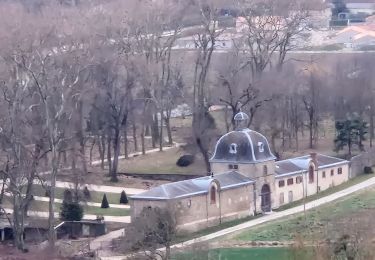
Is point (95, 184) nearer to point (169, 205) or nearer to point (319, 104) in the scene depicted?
point (169, 205)

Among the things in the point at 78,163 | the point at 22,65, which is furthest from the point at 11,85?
the point at 78,163

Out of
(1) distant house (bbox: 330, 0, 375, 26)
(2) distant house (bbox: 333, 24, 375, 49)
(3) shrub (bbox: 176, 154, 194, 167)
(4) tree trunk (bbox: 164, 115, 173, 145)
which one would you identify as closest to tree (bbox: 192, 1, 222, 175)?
(3) shrub (bbox: 176, 154, 194, 167)

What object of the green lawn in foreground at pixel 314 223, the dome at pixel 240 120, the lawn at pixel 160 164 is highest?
the dome at pixel 240 120

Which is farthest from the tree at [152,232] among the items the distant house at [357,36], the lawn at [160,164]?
the distant house at [357,36]

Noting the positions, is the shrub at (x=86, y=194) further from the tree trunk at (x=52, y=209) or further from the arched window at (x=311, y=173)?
the arched window at (x=311, y=173)

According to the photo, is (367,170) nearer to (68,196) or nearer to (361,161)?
(361,161)
